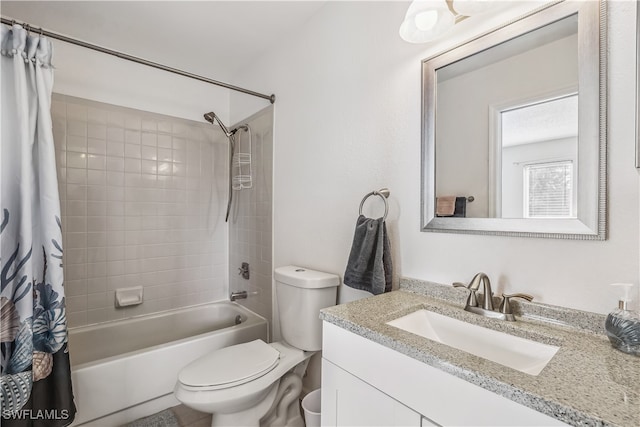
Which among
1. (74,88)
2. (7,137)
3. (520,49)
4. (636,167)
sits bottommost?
(636,167)

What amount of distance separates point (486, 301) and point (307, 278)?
32.0 inches

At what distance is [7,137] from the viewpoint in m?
1.28

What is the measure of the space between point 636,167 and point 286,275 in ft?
4.51

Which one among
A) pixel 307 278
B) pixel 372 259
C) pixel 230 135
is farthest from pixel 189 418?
pixel 230 135

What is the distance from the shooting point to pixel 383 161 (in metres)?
1.41

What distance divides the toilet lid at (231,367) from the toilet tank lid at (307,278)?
362 mm

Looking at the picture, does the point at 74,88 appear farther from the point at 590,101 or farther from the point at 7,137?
the point at 590,101

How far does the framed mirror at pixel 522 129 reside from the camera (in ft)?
2.84

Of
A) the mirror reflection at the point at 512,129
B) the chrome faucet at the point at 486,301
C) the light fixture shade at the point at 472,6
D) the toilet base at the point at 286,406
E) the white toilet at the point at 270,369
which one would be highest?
the light fixture shade at the point at 472,6

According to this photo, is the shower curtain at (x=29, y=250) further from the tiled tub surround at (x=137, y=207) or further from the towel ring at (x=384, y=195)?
the towel ring at (x=384, y=195)

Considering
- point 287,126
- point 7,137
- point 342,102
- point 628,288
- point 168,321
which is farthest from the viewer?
point 168,321

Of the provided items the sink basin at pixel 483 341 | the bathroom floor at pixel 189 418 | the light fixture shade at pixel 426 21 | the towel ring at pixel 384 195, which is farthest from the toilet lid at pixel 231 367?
the light fixture shade at pixel 426 21

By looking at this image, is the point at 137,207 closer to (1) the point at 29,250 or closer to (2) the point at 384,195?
(1) the point at 29,250

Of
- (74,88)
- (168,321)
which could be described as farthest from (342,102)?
(168,321)
